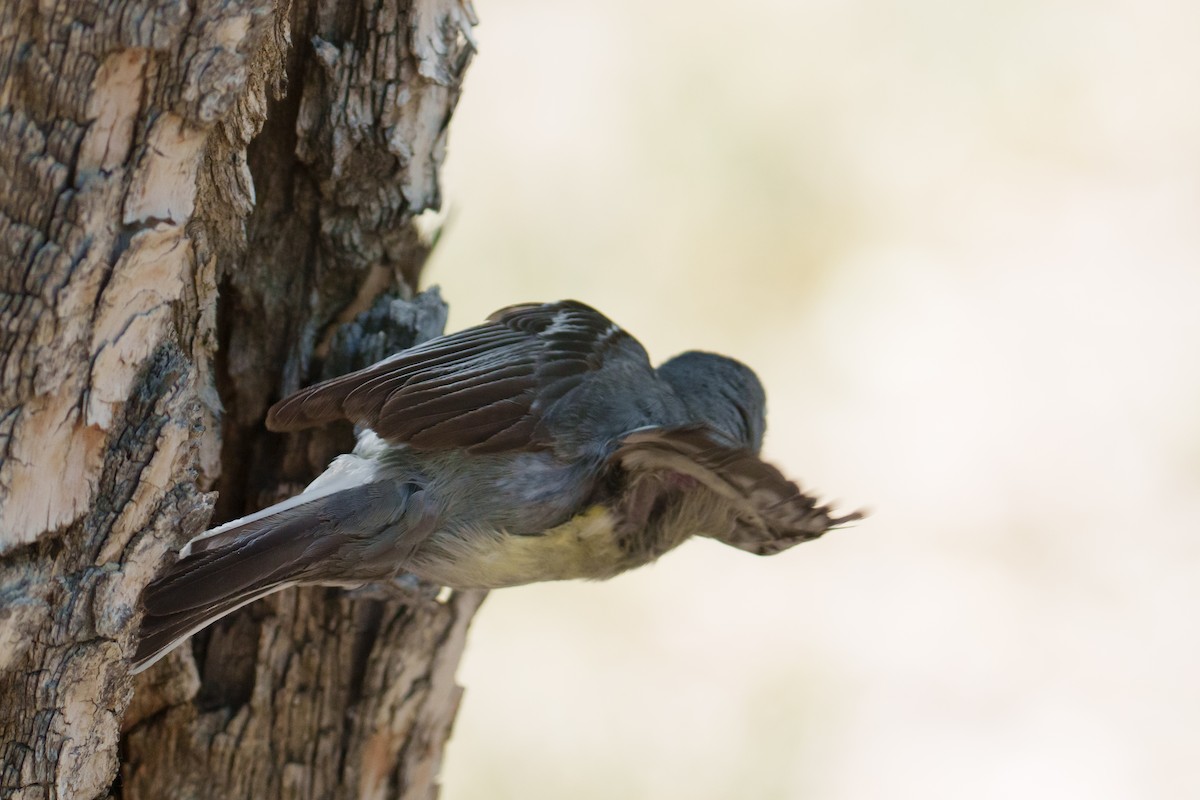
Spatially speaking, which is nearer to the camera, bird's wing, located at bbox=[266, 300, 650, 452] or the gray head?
bird's wing, located at bbox=[266, 300, 650, 452]

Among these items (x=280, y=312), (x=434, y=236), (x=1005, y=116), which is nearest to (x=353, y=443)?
(x=280, y=312)

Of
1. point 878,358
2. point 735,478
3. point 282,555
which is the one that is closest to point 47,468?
point 282,555

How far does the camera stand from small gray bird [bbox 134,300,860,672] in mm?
2340

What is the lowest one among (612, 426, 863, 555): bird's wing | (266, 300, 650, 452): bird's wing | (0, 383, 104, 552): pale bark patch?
(0, 383, 104, 552): pale bark patch

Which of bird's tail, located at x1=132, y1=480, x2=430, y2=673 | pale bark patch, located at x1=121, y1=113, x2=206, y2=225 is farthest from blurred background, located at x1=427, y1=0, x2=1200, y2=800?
pale bark patch, located at x1=121, y1=113, x2=206, y2=225

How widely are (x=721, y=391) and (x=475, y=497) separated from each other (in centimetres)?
96

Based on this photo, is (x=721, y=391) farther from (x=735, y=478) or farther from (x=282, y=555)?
(x=282, y=555)

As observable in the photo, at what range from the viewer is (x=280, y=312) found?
9.31 feet

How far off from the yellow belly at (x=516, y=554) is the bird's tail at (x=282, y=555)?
0.06 m

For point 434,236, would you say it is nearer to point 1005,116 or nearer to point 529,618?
point 529,618

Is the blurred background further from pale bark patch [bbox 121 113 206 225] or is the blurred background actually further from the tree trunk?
pale bark patch [bbox 121 113 206 225]

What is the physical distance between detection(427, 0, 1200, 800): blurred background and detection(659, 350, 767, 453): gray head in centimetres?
174

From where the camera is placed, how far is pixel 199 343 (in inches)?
98.3

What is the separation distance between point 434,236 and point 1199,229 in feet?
13.6
